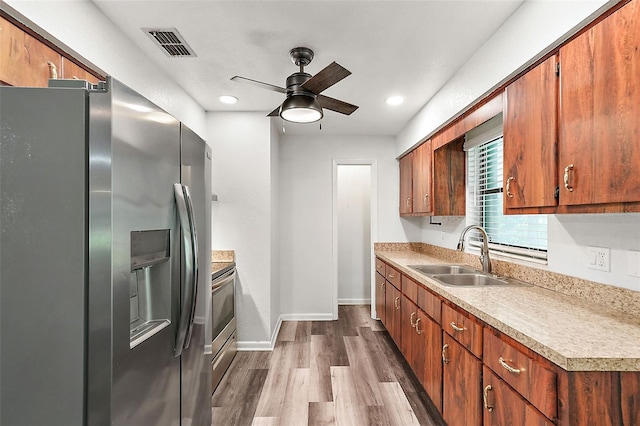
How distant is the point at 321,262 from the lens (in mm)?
4785

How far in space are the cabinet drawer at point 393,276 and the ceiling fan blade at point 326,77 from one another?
6.39ft

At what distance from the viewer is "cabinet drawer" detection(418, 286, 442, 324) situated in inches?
89.3

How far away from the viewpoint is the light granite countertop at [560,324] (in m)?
1.11

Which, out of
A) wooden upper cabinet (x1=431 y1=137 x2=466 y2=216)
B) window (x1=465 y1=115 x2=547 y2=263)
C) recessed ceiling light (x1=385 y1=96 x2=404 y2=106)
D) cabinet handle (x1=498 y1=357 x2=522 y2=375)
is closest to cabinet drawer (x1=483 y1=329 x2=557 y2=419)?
cabinet handle (x1=498 y1=357 x2=522 y2=375)

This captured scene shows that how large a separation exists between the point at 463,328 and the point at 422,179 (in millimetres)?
2179

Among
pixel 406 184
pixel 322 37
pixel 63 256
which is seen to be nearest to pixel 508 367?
pixel 63 256

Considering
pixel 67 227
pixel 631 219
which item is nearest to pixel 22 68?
pixel 67 227

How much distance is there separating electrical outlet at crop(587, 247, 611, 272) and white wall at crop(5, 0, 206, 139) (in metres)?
2.71

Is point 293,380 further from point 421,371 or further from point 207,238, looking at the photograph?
point 207,238

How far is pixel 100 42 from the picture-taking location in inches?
74.6

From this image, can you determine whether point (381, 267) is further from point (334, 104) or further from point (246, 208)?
point (334, 104)

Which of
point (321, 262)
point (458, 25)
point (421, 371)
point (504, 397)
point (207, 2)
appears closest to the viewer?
point (504, 397)

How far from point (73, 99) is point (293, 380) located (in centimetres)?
272

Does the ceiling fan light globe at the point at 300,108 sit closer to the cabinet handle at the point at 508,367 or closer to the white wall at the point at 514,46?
the white wall at the point at 514,46
